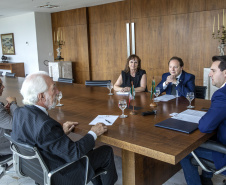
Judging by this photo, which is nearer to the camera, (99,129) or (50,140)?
(50,140)

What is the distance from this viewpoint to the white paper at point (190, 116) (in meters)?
2.00

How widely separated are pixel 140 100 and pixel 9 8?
6.48 metres

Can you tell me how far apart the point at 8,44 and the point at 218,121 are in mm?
9532

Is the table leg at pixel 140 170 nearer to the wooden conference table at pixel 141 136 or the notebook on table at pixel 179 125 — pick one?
the wooden conference table at pixel 141 136

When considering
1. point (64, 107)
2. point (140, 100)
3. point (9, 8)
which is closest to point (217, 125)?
point (140, 100)

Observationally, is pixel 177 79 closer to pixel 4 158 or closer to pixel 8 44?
pixel 4 158

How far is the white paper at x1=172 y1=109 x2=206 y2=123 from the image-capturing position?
6.55 feet

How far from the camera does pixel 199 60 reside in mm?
5648

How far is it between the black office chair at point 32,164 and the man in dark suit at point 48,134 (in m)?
0.04

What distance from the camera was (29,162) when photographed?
173 cm

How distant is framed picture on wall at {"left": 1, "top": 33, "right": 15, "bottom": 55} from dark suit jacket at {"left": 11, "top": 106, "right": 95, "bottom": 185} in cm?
865

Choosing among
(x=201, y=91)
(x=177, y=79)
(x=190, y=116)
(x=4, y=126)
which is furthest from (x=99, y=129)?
(x=201, y=91)

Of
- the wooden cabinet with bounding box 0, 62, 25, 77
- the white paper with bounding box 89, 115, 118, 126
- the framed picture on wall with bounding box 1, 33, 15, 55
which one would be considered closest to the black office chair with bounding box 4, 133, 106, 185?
the white paper with bounding box 89, 115, 118, 126

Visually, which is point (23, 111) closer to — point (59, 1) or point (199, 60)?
point (199, 60)
